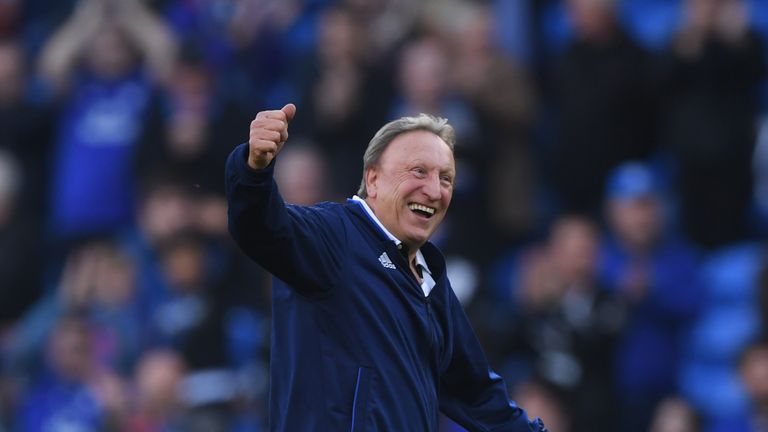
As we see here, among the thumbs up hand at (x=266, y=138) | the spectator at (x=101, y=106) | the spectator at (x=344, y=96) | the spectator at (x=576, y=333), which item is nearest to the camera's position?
the thumbs up hand at (x=266, y=138)

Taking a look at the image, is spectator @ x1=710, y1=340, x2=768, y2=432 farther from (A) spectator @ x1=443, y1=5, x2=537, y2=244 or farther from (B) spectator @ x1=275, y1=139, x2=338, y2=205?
(B) spectator @ x1=275, y1=139, x2=338, y2=205

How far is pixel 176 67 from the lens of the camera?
11.1m

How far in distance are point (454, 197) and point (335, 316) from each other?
5007mm

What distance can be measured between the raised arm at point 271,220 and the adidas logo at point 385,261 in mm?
212

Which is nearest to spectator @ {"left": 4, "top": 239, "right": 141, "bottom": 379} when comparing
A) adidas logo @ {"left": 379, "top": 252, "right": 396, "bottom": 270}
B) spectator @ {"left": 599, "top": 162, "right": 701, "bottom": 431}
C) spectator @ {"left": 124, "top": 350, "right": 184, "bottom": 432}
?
spectator @ {"left": 124, "top": 350, "right": 184, "bottom": 432}

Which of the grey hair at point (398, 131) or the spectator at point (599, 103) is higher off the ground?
the spectator at point (599, 103)

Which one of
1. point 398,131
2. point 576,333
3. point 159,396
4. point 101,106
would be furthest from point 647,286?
point 101,106

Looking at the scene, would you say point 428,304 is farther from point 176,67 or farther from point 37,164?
point 37,164

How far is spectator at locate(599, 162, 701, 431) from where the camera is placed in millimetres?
8844

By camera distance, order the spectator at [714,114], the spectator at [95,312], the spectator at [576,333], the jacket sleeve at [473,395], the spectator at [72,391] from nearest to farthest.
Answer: the jacket sleeve at [473,395], the spectator at [576,333], the spectator at [714,114], the spectator at [72,391], the spectator at [95,312]

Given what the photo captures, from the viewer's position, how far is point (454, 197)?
9.38 m

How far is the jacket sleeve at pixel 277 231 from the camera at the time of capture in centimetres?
414

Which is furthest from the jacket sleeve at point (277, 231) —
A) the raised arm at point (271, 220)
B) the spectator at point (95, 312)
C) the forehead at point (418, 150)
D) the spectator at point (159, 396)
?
the spectator at point (95, 312)

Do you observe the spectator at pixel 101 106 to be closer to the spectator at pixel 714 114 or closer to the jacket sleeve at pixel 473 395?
the spectator at pixel 714 114
